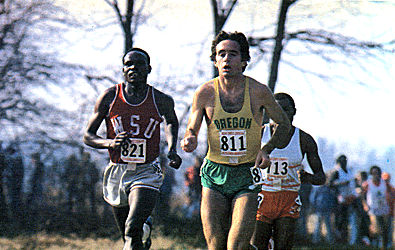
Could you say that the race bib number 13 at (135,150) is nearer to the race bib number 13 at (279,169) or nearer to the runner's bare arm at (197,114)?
the runner's bare arm at (197,114)

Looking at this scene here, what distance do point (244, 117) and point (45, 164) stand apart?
5422 millimetres

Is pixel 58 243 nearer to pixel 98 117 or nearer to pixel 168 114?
pixel 98 117

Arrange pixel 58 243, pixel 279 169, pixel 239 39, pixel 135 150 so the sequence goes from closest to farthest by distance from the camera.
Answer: pixel 239 39, pixel 135 150, pixel 279 169, pixel 58 243

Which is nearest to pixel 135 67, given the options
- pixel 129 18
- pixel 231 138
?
pixel 231 138

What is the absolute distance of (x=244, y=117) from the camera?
4316mm

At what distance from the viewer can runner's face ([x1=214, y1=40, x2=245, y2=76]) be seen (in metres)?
4.39

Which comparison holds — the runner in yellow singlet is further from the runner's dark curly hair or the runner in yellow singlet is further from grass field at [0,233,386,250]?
grass field at [0,233,386,250]

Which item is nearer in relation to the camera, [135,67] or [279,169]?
[135,67]

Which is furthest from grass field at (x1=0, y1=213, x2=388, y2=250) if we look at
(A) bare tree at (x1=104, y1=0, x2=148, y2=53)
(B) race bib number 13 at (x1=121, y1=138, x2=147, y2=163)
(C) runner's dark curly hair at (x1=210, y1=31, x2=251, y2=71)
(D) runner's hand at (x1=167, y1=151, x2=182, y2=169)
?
(C) runner's dark curly hair at (x1=210, y1=31, x2=251, y2=71)

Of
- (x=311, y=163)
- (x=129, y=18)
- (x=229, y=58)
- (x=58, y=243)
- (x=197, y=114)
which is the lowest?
(x=58, y=243)

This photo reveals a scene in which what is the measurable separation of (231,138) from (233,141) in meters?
0.03

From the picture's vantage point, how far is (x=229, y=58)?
4.39 m

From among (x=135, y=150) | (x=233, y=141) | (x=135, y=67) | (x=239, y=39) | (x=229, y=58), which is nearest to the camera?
(x=233, y=141)

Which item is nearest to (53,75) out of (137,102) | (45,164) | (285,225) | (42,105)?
(42,105)
